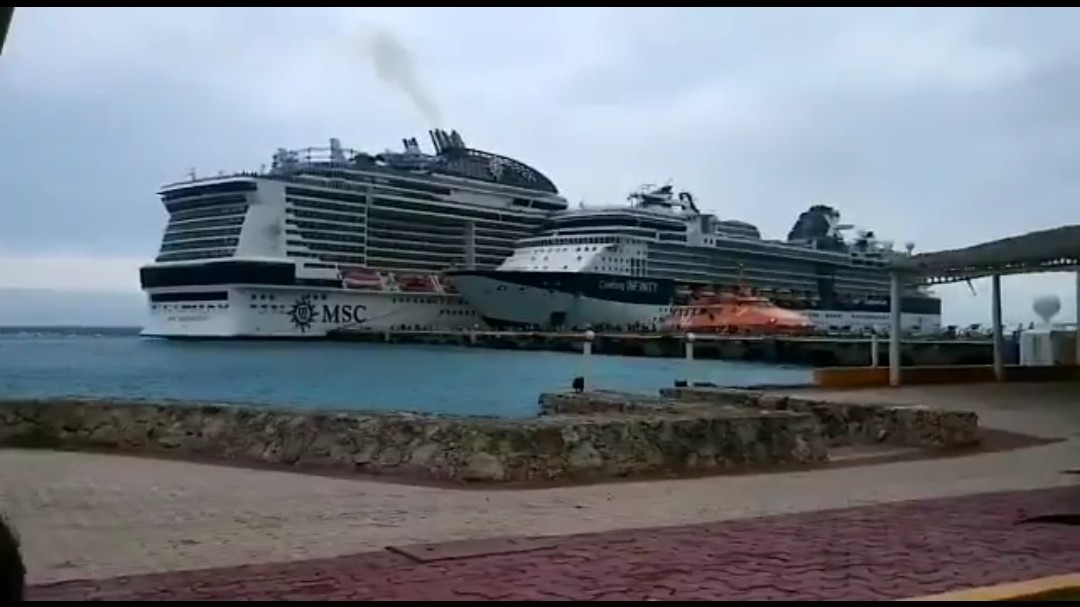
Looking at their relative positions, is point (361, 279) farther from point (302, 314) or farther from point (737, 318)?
point (737, 318)

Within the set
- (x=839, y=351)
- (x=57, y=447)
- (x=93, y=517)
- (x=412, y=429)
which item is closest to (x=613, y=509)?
(x=412, y=429)

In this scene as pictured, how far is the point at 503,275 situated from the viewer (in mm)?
65875

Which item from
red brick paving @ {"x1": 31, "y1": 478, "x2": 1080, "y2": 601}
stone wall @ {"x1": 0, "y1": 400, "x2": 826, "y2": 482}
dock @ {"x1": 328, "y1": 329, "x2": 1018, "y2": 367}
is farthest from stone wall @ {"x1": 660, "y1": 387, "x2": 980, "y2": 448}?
dock @ {"x1": 328, "y1": 329, "x2": 1018, "y2": 367}

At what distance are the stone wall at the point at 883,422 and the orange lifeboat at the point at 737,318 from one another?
4883 centimetres

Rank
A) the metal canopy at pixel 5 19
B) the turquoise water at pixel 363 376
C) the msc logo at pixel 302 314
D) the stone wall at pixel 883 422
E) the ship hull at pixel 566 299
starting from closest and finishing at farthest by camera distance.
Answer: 1. the metal canopy at pixel 5 19
2. the stone wall at pixel 883 422
3. the turquoise water at pixel 363 376
4. the msc logo at pixel 302 314
5. the ship hull at pixel 566 299

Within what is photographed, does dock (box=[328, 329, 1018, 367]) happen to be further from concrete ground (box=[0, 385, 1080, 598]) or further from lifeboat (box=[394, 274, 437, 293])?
concrete ground (box=[0, 385, 1080, 598])

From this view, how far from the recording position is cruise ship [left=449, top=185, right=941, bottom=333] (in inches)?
2557

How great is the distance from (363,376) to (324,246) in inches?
1183

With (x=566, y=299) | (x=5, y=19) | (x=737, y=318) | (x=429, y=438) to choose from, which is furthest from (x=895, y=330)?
(x=566, y=299)

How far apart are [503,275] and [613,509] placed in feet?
198

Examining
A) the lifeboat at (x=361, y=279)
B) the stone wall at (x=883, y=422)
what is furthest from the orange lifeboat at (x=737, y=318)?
the stone wall at (x=883, y=422)

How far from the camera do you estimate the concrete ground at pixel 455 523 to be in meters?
3.79

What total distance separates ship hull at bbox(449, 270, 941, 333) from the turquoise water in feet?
19.5

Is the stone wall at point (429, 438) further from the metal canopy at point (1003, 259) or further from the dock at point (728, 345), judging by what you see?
the dock at point (728, 345)
